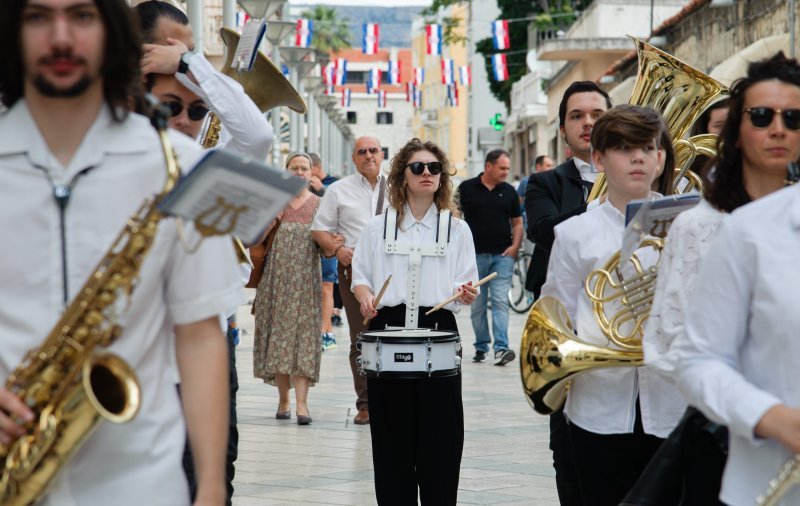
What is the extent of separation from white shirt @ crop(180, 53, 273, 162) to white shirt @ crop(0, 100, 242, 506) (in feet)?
4.03

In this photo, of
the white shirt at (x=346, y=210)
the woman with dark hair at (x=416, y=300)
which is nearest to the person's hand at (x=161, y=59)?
the woman with dark hair at (x=416, y=300)

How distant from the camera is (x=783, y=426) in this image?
279 centimetres

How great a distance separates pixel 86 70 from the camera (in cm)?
272

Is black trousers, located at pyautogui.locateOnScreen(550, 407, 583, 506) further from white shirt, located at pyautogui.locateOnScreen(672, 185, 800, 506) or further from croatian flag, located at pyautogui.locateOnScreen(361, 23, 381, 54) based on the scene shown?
croatian flag, located at pyautogui.locateOnScreen(361, 23, 381, 54)

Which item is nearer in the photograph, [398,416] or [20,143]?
[20,143]

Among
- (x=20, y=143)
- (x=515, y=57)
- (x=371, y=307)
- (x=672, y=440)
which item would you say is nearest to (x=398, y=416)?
(x=371, y=307)

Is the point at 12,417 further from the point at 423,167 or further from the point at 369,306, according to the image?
the point at 423,167

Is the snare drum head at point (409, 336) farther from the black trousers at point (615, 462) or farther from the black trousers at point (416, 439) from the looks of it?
the black trousers at point (615, 462)

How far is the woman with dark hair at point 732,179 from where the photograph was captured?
3451 millimetres

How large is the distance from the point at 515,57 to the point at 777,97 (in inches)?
2011

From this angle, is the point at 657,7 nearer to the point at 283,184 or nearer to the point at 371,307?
the point at 371,307

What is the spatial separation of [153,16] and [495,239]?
9395 millimetres

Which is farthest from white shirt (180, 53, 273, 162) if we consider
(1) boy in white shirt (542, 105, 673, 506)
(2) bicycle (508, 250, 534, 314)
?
(2) bicycle (508, 250, 534, 314)

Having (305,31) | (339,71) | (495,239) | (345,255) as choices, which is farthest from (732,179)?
(339,71)
